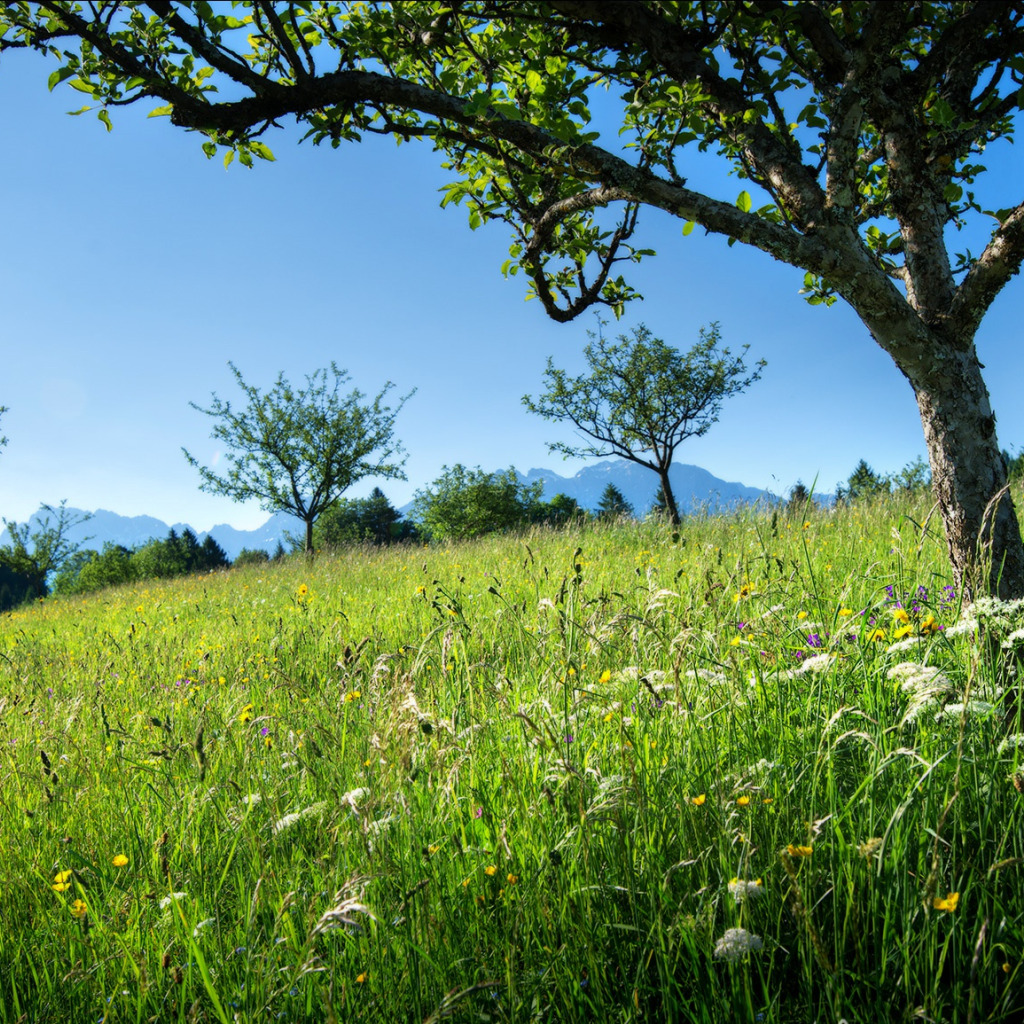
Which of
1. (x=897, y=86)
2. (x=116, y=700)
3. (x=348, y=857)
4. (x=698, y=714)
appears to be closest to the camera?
(x=348, y=857)

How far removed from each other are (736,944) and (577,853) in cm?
54

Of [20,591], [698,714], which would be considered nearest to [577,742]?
[698,714]

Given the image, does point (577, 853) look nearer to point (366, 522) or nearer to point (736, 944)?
point (736, 944)

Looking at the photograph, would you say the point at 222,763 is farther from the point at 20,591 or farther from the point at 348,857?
the point at 20,591

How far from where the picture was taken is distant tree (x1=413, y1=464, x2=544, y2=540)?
5191 cm

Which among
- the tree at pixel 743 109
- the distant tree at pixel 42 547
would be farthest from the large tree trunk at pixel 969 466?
the distant tree at pixel 42 547

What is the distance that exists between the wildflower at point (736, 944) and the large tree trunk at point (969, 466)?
2.21 meters

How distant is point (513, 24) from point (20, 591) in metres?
100

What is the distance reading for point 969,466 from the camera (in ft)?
9.11

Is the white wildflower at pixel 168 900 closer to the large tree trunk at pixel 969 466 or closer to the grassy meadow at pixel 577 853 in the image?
the grassy meadow at pixel 577 853

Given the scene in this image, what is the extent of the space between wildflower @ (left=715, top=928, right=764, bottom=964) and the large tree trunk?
2.21 meters

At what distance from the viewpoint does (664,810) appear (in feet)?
5.93

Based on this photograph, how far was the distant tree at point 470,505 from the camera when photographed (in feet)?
170

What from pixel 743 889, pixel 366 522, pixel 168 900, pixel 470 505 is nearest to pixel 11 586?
pixel 366 522
